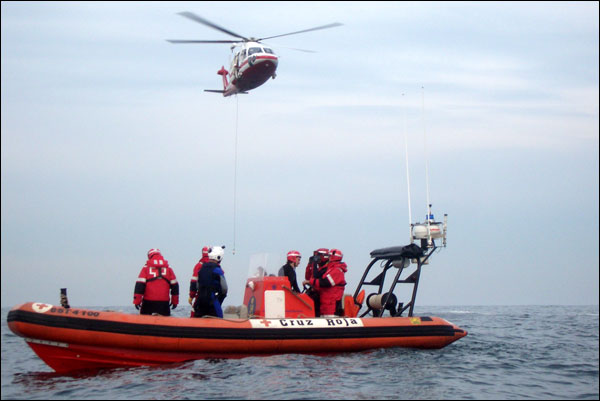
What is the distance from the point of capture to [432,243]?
10.3 m

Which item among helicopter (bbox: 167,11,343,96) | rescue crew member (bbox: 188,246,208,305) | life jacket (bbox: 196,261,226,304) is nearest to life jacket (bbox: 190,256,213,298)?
rescue crew member (bbox: 188,246,208,305)

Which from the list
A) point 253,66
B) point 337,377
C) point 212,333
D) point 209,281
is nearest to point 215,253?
point 209,281

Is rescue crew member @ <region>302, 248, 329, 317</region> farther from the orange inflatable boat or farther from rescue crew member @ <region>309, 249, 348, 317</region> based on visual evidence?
the orange inflatable boat

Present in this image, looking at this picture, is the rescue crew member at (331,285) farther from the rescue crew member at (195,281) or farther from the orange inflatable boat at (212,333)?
the rescue crew member at (195,281)

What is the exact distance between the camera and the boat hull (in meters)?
8.16

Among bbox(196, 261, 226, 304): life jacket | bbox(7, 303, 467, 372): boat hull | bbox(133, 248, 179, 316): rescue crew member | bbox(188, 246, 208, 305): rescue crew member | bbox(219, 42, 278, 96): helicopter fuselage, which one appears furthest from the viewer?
bbox(219, 42, 278, 96): helicopter fuselage

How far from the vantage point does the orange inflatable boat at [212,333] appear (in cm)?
819

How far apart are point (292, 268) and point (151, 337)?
270 cm

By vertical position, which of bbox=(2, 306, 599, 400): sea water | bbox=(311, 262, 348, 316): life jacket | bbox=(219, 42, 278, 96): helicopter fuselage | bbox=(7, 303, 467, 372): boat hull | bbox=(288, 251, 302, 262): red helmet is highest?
bbox=(219, 42, 278, 96): helicopter fuselage

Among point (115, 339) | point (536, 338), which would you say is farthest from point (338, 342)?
point (536, 338)

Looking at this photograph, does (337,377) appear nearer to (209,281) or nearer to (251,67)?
(209,281)

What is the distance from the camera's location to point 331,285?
972cm

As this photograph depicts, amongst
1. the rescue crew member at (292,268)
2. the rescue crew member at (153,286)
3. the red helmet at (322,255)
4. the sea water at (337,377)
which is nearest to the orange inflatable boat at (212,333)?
the sea water at (337,377)

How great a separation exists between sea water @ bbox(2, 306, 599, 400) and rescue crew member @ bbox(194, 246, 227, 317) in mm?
1001
